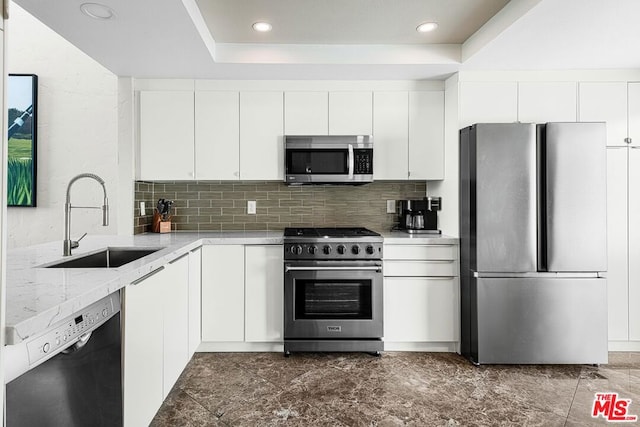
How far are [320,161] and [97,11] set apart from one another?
1.82 metres

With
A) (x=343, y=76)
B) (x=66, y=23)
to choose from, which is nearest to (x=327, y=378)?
(x=343, y=76)

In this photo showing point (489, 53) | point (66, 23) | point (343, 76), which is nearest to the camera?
point (66, 23)

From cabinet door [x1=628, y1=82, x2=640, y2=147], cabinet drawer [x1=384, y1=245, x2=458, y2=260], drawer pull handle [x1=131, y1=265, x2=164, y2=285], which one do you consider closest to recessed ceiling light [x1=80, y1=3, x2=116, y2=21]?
drawer pull handle [x1=131, y1=265, x2=164, y2=285]

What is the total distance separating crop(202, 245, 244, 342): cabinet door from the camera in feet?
10.2

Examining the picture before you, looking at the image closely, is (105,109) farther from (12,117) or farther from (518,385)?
(518,385)

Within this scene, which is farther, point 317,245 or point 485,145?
point 317,245

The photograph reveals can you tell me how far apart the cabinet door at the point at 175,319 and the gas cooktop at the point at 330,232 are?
91 cm

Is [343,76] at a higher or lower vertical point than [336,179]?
higher

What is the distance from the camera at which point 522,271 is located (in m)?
2.84

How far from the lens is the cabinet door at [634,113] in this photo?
312cm

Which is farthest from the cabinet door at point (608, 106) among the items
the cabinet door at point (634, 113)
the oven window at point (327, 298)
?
the oven window at point (327, 298)

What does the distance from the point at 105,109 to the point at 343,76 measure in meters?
2.09

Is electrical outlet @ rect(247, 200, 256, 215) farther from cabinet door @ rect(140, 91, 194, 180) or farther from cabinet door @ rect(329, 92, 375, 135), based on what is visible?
cabinet door @ rect(329, 92, 375, 135)

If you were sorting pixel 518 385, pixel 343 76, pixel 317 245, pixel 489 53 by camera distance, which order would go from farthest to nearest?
pixel 343 76, pixel 317 245, pixel 489 53, pixel 518 385
